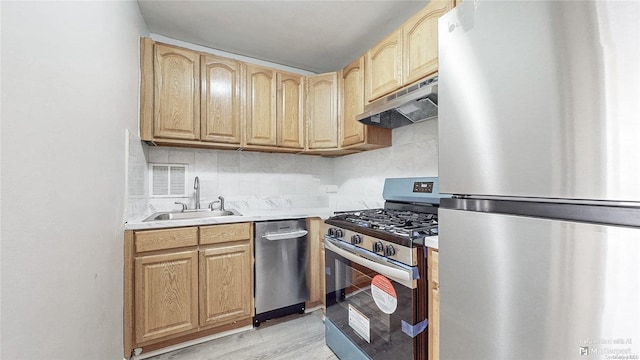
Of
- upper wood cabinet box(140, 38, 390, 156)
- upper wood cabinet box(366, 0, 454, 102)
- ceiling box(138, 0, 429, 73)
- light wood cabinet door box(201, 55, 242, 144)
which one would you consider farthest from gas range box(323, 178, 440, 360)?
ceiling box(138, 0, 429, 73)

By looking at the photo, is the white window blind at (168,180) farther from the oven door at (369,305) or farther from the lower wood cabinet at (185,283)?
the oven door at (369,305)

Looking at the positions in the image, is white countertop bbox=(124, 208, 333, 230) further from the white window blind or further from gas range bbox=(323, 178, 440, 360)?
gas range bbox=(323, 178, 440, 360)

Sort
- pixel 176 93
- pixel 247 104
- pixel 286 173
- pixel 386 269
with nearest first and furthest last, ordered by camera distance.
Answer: pixel 386 269
pixel 176 93
pixel 247 104
pixel 286 173

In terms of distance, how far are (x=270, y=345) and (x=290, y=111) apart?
199cm

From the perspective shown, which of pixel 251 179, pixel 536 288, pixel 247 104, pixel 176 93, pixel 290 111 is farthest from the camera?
pixel 251 179

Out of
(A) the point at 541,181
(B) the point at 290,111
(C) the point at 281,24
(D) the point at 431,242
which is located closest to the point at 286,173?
(B) the point at 290,111

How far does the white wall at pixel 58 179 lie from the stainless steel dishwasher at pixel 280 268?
0.92m

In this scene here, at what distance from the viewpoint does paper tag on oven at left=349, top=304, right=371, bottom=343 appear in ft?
4.57

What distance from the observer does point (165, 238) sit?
1684 mm

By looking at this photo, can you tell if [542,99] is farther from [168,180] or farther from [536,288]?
[168,180]

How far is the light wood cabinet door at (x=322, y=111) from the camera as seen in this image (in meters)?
2.41

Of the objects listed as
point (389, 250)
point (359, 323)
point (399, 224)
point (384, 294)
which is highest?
point (399, 224)

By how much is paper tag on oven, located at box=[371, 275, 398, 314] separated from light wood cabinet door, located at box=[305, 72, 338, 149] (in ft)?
4.63

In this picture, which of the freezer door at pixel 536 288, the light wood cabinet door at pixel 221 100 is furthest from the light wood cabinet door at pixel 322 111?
the freezer door at pixel 536 288
